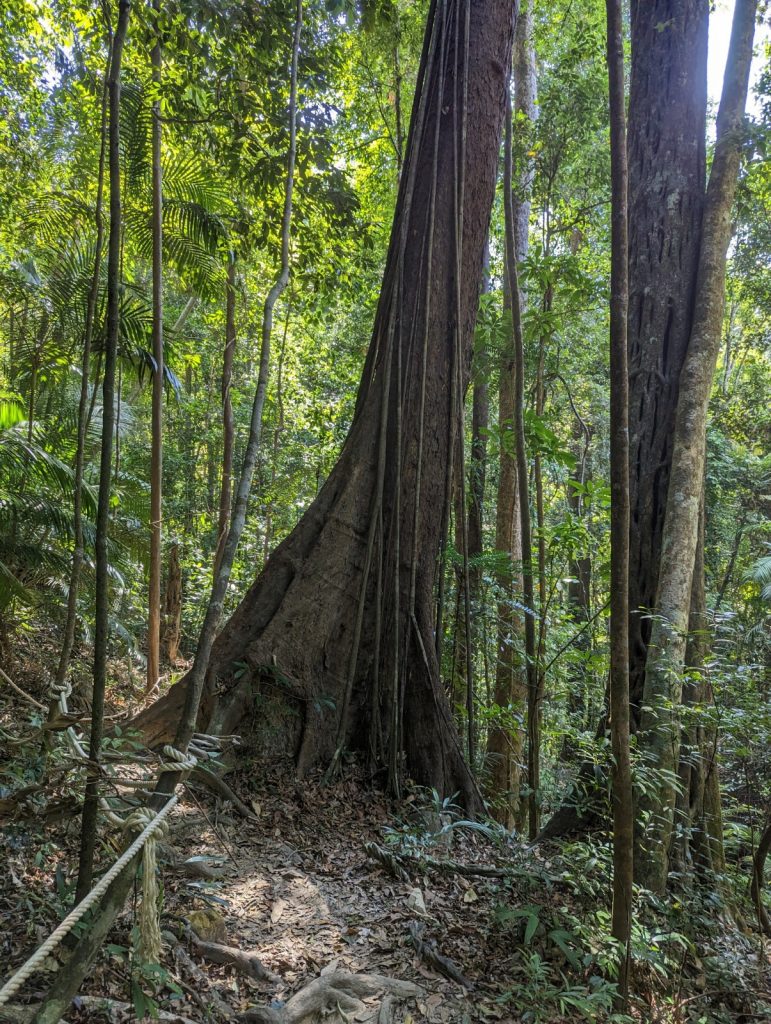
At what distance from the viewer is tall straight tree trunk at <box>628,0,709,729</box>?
12.3ft

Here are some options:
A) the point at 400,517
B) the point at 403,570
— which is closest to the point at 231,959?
the point at 403,570

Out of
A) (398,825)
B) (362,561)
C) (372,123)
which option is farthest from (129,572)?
(372,123)

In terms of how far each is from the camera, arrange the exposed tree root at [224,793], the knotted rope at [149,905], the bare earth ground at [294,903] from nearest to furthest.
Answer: the knotted rope at [149,905] < the bare earth ground at [294,903] < the exposed tree root at [224,793]

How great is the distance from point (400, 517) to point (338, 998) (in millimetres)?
2434

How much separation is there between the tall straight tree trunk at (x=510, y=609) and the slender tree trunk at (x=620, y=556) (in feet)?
8.08

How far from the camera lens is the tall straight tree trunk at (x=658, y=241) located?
3.75 metres

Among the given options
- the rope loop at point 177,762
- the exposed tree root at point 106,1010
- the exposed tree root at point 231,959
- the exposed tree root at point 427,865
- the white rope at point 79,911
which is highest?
the rope loop at point 177,762

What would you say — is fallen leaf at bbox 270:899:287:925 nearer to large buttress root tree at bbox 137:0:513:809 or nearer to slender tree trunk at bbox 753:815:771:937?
large buttress root tree at bbox 137:0:513:809

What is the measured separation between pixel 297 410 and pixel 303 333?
2067 mm

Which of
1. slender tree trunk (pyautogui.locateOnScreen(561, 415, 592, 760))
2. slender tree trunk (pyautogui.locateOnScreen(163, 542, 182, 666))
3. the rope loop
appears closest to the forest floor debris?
the rope loop

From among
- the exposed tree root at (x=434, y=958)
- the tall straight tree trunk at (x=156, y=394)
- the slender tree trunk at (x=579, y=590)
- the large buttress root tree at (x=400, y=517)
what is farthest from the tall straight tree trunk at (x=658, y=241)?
the tall straight tree trunk at (x=156, y=394)

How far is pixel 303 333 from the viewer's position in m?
11.1

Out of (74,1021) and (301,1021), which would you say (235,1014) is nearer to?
(301,1021)

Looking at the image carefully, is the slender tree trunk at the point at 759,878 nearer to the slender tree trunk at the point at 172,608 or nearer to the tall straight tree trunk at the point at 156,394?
the tall straight tree trunk at the point at 156,394
